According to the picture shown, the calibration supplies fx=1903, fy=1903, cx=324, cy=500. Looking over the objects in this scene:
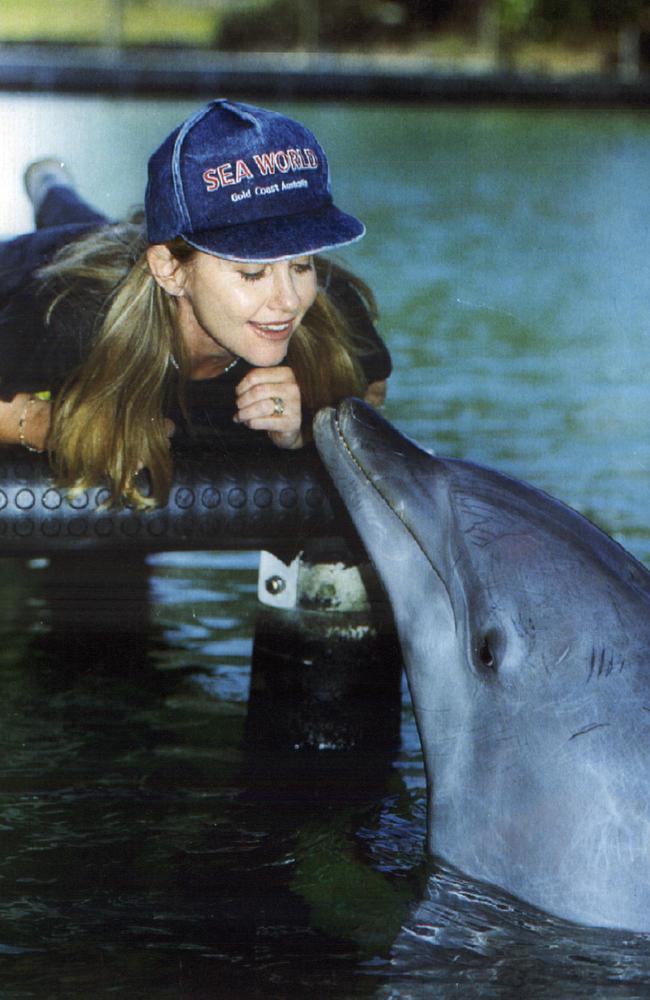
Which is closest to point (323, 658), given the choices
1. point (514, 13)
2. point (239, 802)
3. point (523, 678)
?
point (239, 802)

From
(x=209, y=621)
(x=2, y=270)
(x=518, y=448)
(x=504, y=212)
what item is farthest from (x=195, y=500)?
(x=504, y=212)

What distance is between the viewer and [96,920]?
13.9ft

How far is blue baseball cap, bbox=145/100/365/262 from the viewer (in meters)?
4.54

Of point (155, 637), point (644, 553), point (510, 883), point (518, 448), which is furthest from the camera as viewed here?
point (518, 448)

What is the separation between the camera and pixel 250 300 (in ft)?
15.7

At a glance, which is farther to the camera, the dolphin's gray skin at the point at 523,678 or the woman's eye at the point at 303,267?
the woman's eye at the point at 303,267

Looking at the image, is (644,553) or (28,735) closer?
(28,735)

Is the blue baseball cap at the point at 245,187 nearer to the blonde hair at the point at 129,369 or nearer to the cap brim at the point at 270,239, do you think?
the cap brim at the point at 270,239

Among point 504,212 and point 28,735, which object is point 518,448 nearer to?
point 28,735

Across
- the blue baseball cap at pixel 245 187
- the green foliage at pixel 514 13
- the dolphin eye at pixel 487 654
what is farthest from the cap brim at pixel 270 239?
the green foliage at pixel 514 13

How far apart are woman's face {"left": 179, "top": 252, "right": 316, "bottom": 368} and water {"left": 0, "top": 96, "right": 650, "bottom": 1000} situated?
3.96 feet

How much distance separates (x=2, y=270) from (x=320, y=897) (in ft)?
6.48

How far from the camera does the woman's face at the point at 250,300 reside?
15.6 ft

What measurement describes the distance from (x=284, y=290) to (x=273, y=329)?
0.38 feet
